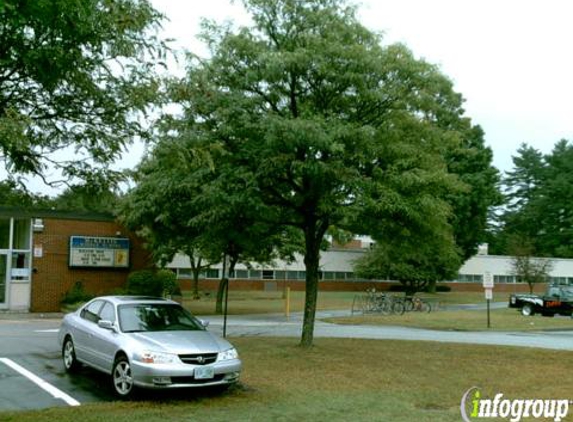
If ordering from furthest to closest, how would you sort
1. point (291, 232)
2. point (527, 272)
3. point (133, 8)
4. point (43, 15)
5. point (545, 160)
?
point (545, 160) < point (527, 272) < point (291, 232) < point (133, 8) < point (43, 15)

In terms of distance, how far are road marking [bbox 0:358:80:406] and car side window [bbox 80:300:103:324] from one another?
125 cm

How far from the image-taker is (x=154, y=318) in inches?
430

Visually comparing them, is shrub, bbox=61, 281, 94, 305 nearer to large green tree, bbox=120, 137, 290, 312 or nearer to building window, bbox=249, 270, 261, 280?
large green tree, bbox=120, 137, 290, 312

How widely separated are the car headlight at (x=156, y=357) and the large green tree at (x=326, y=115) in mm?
5106

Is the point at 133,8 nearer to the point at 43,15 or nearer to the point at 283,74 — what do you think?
the point at 43,15

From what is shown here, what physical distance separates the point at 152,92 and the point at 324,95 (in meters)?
7.56

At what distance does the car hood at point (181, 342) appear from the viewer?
9604mm

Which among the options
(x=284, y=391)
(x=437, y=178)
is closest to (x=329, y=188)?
(x=437, y=178)

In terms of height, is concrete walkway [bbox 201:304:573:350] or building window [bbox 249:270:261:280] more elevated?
building window [bbox 249:270:261:280]

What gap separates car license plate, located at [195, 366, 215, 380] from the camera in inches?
374

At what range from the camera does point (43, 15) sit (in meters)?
6.02

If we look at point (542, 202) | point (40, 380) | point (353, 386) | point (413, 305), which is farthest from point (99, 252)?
point (542, 202)

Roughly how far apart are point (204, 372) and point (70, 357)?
12.2ft

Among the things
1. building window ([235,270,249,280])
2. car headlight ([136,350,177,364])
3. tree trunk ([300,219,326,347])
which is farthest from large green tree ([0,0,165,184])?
building window ([235,270,249,280])
